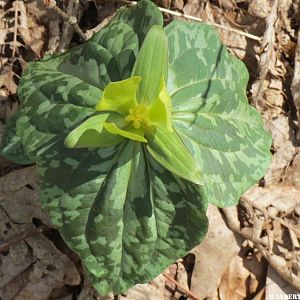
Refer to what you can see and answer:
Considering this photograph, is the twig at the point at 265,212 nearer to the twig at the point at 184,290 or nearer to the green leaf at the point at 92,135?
the twig at the point at 184,290

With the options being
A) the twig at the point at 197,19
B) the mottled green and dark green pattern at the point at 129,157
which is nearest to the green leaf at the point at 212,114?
the mottled green and dark green pattern at the point at 129,157

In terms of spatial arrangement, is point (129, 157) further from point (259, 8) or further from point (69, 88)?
point (259, 8)

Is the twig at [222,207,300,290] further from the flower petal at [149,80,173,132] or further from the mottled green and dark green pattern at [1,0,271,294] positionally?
the flower petal at [149,80,173,132]

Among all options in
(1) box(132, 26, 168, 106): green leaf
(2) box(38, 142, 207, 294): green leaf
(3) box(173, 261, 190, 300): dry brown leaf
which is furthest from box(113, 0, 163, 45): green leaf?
(3) box(173, 261, 190, 300): dry brown leaf

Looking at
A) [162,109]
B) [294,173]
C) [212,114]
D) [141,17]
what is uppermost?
[141,17]

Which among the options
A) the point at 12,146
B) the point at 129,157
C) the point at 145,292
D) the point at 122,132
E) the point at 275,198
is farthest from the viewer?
the point at 275,198

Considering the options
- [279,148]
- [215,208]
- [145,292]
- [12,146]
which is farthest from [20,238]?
[279,148]

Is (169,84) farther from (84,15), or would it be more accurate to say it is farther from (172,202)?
(84,15)
